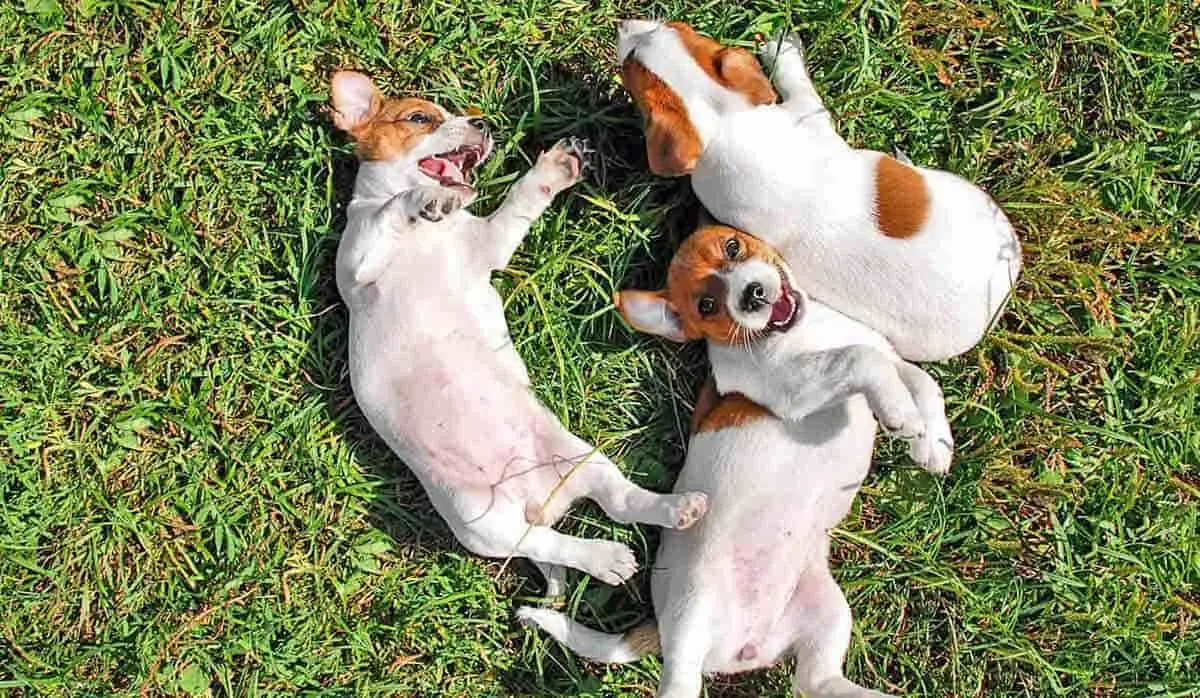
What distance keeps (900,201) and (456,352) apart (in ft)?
6.12

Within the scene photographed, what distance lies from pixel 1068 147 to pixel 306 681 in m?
4.22

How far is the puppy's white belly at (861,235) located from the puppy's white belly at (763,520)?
16.6 inches

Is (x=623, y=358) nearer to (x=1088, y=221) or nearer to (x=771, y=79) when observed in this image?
(x=771, y=79)

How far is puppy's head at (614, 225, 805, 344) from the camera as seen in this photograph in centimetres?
427

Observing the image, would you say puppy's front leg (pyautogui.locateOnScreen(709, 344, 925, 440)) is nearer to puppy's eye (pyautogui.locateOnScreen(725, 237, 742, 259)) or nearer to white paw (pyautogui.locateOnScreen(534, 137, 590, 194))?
puppy's eye (pyautogui.locateOnScreen(725, 237, 742, 259))

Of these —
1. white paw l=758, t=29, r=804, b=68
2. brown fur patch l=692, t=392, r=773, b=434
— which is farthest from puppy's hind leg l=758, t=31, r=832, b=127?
brown fur patch l=692, t=392, r=773, b=434

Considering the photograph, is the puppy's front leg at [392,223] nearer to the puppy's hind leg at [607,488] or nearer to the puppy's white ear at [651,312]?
the puppy's white ear at [651,312]

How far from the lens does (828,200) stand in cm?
441

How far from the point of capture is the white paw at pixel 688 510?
4473mm

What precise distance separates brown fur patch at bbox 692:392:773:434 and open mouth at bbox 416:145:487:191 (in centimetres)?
145

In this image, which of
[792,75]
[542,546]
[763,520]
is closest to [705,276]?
[763,520]

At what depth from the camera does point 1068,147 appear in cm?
515

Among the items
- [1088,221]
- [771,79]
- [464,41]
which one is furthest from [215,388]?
[1088,221]

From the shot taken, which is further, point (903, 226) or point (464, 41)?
point (464, 41)
